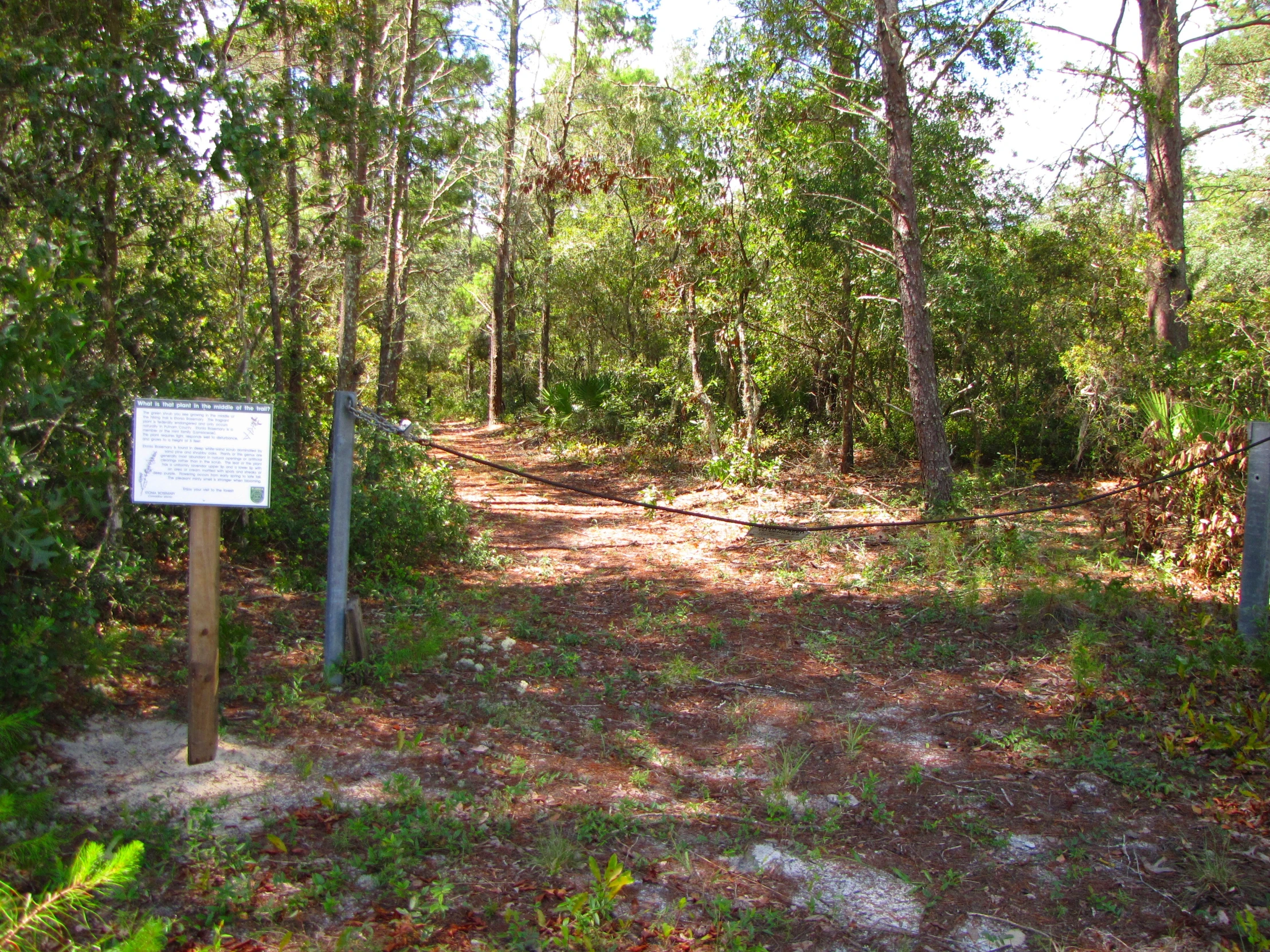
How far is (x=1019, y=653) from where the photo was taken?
6004 mm

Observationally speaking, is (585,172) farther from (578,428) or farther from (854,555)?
(854,555)

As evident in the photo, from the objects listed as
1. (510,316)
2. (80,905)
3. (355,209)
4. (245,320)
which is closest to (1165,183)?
(355,209)

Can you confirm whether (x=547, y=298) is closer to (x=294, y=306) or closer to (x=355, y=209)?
(x=355, y=209)

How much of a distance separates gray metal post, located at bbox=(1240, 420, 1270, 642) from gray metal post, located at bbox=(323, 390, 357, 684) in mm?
5257

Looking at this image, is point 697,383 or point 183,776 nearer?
point 183,776

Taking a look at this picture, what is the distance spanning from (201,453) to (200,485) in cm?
15

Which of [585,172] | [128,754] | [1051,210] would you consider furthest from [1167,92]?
[128,754]

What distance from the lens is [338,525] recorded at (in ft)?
15.8

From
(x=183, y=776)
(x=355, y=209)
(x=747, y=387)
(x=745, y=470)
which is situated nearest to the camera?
(x=183, y=776)

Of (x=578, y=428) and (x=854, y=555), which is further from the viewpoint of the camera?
(x=578, y=428)

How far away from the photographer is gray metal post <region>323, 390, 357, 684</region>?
4.80m

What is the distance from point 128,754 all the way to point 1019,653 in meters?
5.32

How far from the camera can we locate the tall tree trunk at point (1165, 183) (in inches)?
484

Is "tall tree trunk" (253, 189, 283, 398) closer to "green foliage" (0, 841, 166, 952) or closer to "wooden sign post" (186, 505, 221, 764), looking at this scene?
"wooden sign post" (186, 505, 221, 764)
